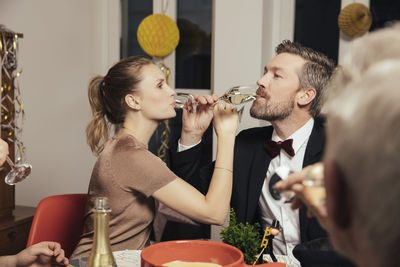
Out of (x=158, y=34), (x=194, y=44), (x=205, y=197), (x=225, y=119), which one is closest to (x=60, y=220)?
(x=205, y=197)

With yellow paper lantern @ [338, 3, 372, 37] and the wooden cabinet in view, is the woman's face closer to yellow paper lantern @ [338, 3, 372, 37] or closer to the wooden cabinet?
the wooden cabinet

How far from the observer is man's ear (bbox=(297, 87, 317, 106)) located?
192cm

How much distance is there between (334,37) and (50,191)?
2.06 m

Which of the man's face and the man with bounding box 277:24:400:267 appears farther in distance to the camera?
the man's face

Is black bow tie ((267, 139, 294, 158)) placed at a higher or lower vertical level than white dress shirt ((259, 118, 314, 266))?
higher

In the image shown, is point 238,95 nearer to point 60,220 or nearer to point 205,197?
point 205,197

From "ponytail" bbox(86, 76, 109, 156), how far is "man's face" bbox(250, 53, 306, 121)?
64cm

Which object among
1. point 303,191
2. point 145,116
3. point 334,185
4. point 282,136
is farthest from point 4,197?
point 334,185

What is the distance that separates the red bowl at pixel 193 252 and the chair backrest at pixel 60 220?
37.6 inches

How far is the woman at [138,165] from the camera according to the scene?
5.12 ft

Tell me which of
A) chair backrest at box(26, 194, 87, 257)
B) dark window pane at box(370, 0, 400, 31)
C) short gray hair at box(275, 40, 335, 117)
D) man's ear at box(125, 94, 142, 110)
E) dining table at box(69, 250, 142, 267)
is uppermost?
dark window pane at box(370, 0, 400, 31)

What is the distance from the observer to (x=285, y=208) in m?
1.71

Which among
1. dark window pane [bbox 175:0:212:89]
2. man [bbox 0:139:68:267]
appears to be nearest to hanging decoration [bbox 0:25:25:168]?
dark window pane [bbox 175:0:212:89]

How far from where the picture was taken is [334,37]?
276 centimetres
